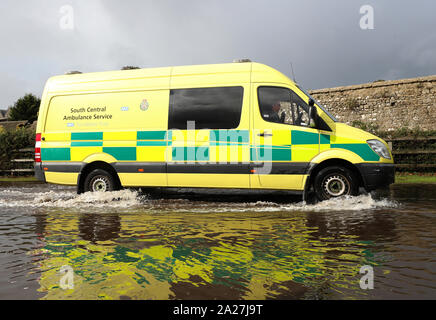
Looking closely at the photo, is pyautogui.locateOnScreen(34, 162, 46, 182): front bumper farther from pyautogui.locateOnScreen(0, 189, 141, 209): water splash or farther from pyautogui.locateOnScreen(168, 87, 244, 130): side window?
pyautogui.locateOnScreen(168, 87, 244, 130): side window

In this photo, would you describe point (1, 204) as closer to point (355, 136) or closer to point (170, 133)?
point (170, 133)

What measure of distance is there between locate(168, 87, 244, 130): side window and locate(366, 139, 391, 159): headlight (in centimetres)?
238

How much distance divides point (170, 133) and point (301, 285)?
17.6 feet

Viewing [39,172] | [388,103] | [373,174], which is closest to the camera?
[373,174]

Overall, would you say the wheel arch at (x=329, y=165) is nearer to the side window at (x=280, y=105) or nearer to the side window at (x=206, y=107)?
the side window at (x=280, y=105)

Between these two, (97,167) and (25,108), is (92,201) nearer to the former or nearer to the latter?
(97,167)

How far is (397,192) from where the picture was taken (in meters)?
10.1

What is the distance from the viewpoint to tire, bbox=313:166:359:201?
24.3 feet

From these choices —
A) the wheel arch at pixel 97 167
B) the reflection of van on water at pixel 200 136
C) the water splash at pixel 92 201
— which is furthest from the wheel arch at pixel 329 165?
the wheel arch at pixel 97 167

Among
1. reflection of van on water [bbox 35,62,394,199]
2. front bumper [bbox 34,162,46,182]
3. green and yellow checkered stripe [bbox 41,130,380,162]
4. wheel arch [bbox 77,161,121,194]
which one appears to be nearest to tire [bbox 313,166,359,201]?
→ reflection of van on water [bbox 35,62,394,199]

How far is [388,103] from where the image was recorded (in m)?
20.2

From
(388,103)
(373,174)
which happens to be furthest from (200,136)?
(388,103)

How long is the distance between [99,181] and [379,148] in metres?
5.42
